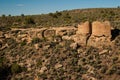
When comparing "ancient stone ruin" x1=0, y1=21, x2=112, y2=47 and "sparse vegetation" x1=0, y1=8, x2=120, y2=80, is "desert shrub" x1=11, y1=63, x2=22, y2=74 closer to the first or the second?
"sparse vegetation" x1=0, y1=8, x2=120, y2=80

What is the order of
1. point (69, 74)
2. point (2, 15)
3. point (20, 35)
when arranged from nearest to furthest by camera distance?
point (69, 74)
point (20, 35)
point (2, 15)

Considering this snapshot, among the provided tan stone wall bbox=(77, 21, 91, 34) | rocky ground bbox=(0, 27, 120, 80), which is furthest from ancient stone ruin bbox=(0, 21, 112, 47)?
rocky ground bbox=(0, 27, 120, 80)

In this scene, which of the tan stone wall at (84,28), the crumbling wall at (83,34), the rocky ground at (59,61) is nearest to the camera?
the rocky ground at (59,61)

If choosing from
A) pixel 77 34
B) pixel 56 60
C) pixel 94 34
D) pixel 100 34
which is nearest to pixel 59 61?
pixel 56 60

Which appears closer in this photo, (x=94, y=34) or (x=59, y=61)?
(x=59, y=61)

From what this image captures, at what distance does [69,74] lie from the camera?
3033 centimetres

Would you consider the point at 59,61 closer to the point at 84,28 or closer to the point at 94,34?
the point at 84,28

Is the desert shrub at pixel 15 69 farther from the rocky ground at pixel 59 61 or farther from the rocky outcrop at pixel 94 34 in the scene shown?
the rocky outcrop at pixel 94 34

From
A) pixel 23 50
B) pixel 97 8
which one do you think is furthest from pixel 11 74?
pixel 97 8

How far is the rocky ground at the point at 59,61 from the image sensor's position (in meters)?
29.9

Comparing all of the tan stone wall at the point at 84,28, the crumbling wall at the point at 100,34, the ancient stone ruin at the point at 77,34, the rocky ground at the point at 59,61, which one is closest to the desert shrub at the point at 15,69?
the rocky ground at the point at 59,61

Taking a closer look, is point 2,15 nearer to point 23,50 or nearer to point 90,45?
point 23,50

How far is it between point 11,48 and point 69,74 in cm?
1082

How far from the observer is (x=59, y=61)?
32594 millimetres
